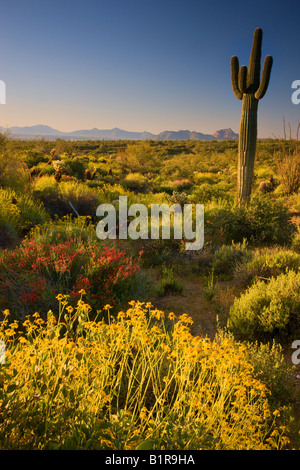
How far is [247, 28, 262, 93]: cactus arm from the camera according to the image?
348 inches

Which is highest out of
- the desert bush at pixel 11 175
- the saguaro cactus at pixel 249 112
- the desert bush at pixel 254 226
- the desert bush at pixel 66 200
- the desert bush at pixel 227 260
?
the saguaro cactus at pixel 249 112

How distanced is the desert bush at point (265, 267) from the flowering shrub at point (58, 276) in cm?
208

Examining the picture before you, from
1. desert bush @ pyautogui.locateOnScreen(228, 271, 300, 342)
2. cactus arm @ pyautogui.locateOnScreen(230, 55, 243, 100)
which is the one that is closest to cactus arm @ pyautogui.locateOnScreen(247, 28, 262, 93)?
cactus arm @ pyautogui.locateOnScreen(230, 55, 243, 100)

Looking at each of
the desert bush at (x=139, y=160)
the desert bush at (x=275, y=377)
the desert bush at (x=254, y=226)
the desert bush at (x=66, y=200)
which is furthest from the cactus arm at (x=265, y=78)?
the desert bush at (x=139, y=160)

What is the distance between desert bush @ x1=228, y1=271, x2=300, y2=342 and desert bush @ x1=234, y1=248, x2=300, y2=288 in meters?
1.07

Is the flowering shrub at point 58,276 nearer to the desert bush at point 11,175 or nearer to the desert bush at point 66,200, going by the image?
the desert bush at point 66,200

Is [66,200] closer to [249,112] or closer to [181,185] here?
[249,112]

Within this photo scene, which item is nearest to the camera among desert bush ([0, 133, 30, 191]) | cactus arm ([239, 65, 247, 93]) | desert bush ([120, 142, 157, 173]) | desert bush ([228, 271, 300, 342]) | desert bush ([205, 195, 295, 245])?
desert bush ([228, 271, 300, 342])

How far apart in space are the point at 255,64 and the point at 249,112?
1.42 m

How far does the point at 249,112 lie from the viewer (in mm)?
9148

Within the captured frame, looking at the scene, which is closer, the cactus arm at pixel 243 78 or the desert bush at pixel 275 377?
the desert bush at pixel 275 377

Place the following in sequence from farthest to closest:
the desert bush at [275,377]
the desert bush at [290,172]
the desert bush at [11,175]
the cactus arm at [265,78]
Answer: the desert bush at [290,172]
the desert bush at [11,175]
the cactus arm at [265,78]
the desert bush at [275,377]

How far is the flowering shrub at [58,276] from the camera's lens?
4.05m

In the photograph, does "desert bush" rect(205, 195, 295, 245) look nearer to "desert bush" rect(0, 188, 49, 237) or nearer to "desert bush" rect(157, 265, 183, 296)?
"desert bush" rect(157, 265, 183, 296)
